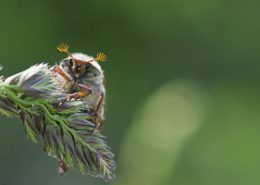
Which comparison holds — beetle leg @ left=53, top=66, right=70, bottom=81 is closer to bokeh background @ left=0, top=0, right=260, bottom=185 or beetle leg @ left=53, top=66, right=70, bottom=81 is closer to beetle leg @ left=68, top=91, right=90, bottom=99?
beetle leg @ left=68, top=91, right=90, bottom=99

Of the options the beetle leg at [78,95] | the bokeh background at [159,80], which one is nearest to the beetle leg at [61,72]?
the beetle leg at [78,95]

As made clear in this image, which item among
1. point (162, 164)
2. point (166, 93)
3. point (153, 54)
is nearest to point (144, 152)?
point (162, 164)

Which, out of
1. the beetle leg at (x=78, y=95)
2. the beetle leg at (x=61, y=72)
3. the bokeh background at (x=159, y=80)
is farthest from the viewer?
the bokeh background at (x=159, y=80)

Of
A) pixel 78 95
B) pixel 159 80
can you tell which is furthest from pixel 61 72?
pixel 159 80

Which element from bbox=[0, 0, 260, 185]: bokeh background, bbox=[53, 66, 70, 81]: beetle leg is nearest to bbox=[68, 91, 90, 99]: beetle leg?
bbox=[53, 66, 70, 81]: beetle leg

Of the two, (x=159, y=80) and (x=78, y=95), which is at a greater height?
(x=78, y=95)

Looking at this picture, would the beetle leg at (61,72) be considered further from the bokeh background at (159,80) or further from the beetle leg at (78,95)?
the bokeh background at (159,80)

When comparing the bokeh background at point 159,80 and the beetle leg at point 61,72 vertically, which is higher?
the beetle leg at point 61,72

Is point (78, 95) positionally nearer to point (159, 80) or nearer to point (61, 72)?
point (61, 72)
